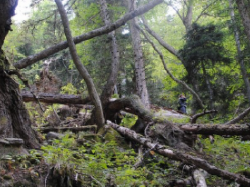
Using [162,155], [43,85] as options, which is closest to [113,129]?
[162,155]

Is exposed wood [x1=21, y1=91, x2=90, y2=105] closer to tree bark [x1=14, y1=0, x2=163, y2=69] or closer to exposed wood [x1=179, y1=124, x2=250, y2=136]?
tree bark [x1=14, y1=0, x2=163, y2=69]

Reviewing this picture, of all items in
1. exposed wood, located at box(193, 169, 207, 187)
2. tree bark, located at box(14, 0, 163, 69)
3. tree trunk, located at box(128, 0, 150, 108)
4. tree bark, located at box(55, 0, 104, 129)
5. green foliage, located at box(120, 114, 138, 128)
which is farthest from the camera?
tree trunk, located at box(128, 0, 150, 108)

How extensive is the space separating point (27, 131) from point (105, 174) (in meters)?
1.60

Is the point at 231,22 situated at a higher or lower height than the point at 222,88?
higher

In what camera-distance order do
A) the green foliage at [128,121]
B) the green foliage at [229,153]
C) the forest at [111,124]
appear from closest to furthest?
the forest at [111,124]
the green foliage at [229,153]
the green foliage at [128,121]

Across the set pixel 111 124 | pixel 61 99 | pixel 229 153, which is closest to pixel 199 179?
pixel 229 153

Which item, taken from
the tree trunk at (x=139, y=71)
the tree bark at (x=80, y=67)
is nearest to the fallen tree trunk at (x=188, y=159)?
the tree bark at (x=80, y=67)

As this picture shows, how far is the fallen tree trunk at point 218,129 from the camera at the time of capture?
5574 mm

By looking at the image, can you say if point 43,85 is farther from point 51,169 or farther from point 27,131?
point 51,169

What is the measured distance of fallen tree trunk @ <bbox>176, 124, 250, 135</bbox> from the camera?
5.57m

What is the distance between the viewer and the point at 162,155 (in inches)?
219

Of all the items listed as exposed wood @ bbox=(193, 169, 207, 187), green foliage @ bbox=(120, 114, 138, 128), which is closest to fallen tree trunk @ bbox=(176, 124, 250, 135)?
exposed wood @ bbox=(193, 169, 207, 187)

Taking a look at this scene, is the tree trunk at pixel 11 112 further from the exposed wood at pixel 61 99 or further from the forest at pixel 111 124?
the exposed wood at pixel 61 99

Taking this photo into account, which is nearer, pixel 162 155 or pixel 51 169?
pixel 51 169
